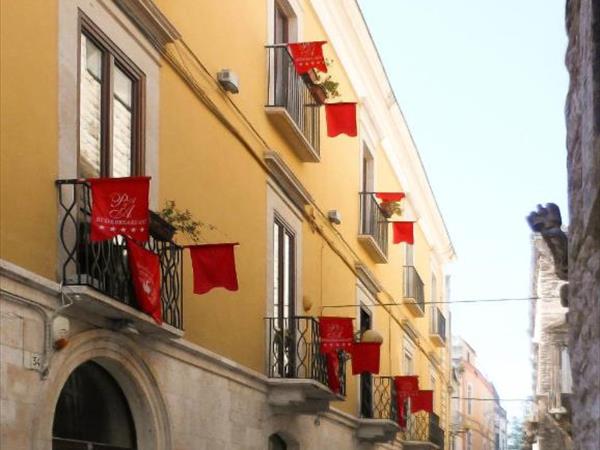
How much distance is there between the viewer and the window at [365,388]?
21391 mm

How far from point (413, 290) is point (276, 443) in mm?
12211

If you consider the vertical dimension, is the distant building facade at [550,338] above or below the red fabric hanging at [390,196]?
below

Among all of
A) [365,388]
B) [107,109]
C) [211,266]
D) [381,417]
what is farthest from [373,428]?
[107,109]

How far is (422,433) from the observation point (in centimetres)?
2772

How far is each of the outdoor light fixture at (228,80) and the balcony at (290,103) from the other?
1704 millimetres

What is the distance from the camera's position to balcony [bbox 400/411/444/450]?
26188mm

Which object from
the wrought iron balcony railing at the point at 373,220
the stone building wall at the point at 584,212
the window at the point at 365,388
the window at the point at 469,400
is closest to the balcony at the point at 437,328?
the wrought iron balcony railing at the point at 373,220

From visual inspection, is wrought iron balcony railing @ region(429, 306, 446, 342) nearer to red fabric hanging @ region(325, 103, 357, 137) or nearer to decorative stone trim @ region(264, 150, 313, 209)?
red fabric hanging @ region(325, 103, 357, 137)

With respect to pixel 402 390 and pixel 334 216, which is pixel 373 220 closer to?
pixel 402 390

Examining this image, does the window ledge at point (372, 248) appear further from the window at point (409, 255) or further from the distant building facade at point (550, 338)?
the distant building facade at point (550, 338)

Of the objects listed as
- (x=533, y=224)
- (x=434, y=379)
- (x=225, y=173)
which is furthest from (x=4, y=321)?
(x=434, y=379)

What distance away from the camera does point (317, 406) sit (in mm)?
15906

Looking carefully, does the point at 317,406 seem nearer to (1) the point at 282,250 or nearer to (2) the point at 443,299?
(1) the point at 282,250

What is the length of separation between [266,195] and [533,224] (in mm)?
7157
